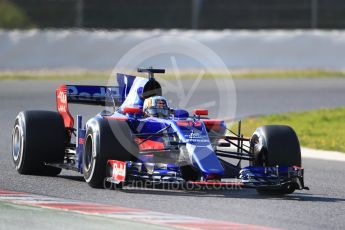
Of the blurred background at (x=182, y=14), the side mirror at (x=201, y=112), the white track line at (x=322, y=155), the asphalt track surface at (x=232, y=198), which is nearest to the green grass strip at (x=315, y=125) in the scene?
the white track line at (x=322, y=155)

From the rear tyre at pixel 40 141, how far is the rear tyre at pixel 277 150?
2.49 m

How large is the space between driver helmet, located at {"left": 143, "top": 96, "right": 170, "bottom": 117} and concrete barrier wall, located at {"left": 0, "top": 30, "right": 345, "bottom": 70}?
18254mm

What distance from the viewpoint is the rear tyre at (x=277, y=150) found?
37.4 ft

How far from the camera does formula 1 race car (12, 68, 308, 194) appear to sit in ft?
35.7

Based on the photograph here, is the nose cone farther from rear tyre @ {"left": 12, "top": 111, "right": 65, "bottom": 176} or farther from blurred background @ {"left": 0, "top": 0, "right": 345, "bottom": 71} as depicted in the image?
blurred background @ {"left": 0, "top": 0, "right": 345, "bottom": 71}

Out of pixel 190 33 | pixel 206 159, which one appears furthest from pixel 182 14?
pixel 206 159

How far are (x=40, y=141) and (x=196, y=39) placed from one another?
61.7 feet

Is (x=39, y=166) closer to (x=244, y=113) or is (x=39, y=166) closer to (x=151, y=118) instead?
(x=151, y=118)

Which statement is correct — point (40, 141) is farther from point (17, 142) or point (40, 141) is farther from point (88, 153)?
point (88, 153)

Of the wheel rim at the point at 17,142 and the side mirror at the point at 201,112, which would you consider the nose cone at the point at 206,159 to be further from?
the wheel rim at the point at 17,142

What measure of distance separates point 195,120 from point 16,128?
8.60 feet

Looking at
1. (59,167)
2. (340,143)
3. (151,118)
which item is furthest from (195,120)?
(340,143)

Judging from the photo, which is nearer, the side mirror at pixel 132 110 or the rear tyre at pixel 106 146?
the rear tyre at pixel 106 146

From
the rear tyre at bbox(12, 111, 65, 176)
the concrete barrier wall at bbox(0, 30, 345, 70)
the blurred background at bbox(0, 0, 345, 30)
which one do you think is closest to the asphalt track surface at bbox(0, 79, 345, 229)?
the rear tyre at bbox(12, 111, 65, 176)
